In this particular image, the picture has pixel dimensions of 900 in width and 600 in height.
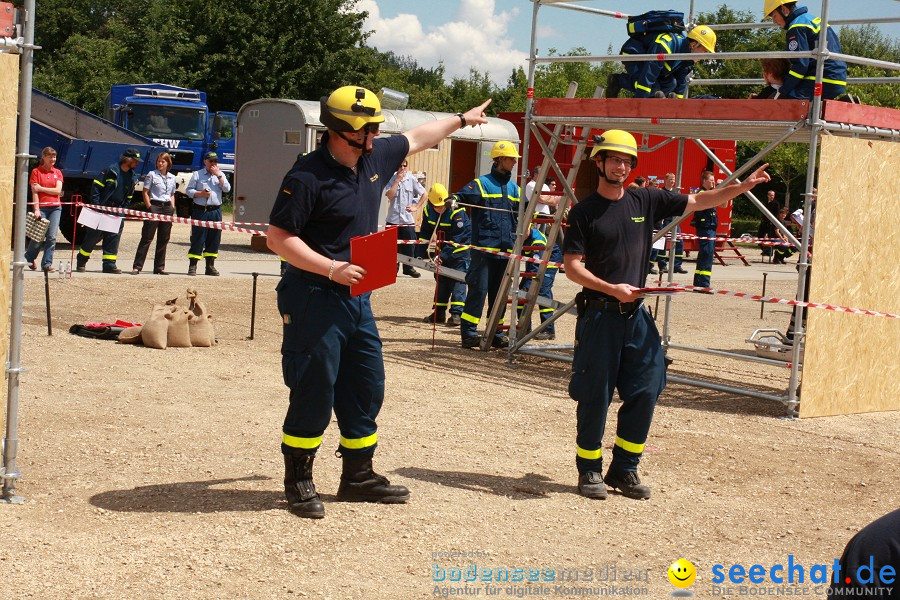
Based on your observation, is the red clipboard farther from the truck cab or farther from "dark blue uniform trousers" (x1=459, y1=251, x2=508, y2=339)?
the truck cab

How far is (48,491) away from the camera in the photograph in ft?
19.9

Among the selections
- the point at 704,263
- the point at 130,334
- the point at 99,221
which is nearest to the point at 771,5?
the point at 130,334

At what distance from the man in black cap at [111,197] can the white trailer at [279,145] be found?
4.27 m

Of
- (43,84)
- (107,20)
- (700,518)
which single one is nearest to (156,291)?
(700,518)

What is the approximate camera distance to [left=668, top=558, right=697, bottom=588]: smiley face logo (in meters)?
5.14

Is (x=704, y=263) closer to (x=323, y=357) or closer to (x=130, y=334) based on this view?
(x=130, y=334)

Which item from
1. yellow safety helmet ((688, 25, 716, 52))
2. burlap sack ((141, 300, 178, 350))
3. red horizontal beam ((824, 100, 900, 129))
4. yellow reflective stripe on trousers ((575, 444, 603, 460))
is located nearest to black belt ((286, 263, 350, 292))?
yellow reflective stripe on trousers ((575, 444, 603, 460))

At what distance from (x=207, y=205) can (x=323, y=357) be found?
12.9m

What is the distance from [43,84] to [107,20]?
54.5 feet

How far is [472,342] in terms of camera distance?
40.0 ft

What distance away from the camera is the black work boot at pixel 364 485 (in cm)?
607

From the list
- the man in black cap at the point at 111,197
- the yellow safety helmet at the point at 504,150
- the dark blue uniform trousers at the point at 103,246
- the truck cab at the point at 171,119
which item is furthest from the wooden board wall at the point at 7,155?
the truck cab at the point at 171,119

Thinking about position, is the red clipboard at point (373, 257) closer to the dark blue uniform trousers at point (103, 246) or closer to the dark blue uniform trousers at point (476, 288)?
the dark blue uniform trousers at point (476, 288)

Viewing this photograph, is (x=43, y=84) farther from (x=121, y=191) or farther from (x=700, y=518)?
(x=700, y=518)
